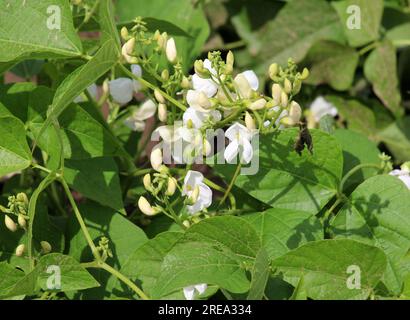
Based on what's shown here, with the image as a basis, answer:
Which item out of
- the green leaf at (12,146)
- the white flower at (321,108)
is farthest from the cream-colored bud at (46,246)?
the white flower at (321,108)

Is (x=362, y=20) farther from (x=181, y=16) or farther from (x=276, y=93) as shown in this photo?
(x=276, y=93)

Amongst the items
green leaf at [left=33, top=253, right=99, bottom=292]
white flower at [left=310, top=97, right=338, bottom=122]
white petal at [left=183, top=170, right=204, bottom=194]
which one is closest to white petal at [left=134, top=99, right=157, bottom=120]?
white petal at [left=183, top=170, right=204, bottom=194]

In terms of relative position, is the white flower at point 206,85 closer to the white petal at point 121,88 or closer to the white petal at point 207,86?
the white petal at point 207,86

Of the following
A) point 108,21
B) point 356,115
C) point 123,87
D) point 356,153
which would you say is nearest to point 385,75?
point 356,115

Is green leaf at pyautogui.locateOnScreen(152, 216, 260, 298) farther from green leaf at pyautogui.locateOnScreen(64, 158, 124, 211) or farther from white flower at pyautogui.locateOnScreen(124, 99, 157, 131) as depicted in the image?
white flower at pyautogui.locateOnScreen(124, 99, 157, 131)

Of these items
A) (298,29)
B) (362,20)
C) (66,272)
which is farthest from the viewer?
(298,29)

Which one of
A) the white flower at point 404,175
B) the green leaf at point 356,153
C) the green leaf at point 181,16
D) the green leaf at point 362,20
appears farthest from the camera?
the green leaf at point 362,20
